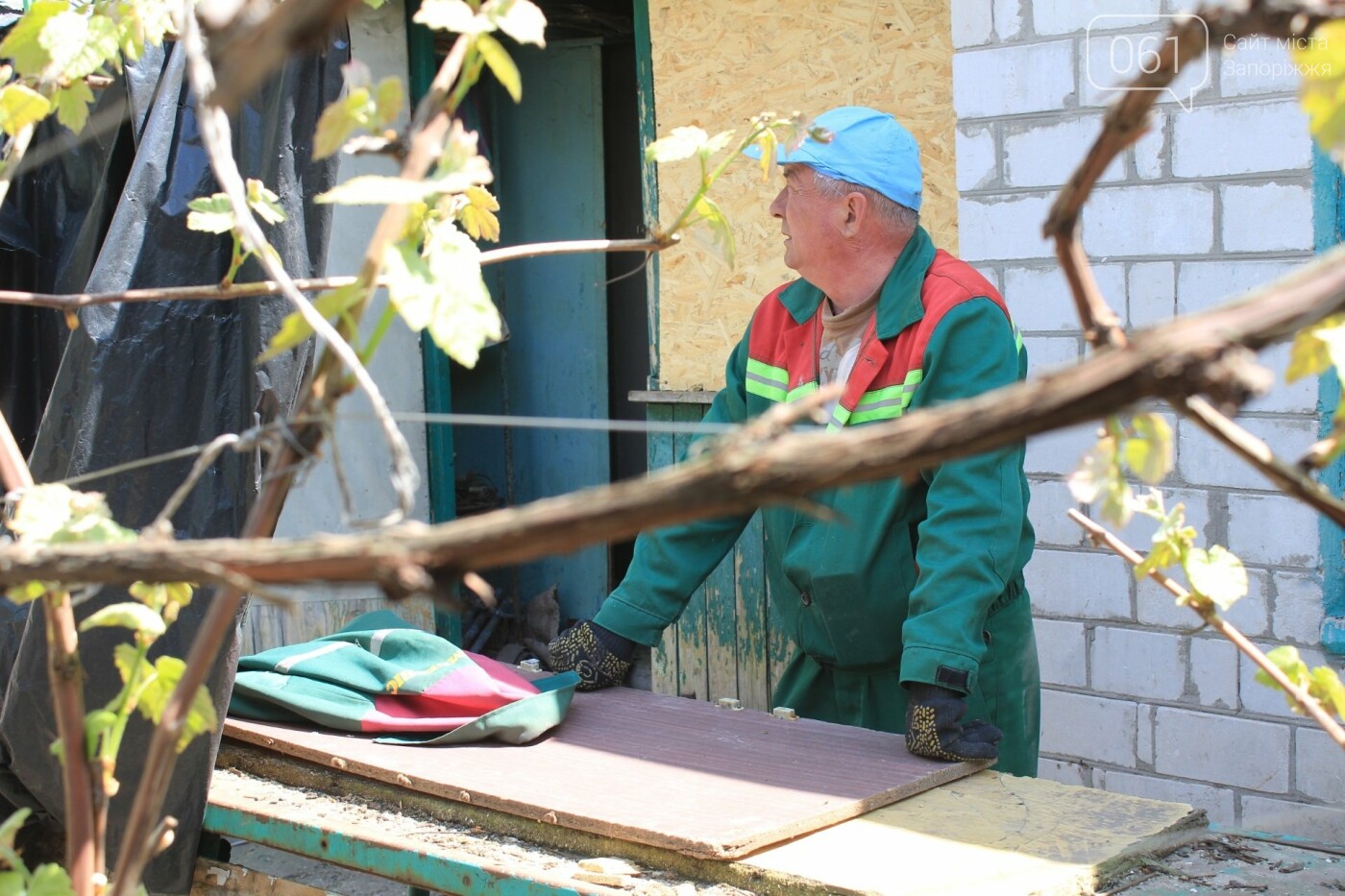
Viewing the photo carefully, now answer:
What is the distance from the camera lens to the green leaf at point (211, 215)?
1.47 m

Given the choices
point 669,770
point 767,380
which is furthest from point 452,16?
point 767,380

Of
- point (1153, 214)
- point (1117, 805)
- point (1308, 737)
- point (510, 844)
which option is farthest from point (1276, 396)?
point (510, 844)

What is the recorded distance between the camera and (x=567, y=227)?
6.44 meters

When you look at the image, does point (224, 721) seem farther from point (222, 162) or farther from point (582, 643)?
point (222, 162)

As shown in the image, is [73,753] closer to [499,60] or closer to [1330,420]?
[499,60]

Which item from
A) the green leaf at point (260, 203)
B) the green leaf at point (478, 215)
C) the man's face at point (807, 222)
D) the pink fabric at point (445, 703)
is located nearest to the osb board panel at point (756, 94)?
the man's face at point (807, 222)

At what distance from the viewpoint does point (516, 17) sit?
45.4 inches

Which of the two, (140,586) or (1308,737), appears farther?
(1308,737)

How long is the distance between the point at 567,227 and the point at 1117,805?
4.56 metres

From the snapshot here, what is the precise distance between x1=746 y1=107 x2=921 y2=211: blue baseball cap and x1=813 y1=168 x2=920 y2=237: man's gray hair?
0.04ft

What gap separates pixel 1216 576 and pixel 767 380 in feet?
6.60

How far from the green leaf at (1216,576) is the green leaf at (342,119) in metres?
0.90

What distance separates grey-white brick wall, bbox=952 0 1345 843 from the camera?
367cm

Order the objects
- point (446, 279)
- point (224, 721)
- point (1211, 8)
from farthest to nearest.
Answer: point (224, 721), point (446, 279), point (1211, 8)
